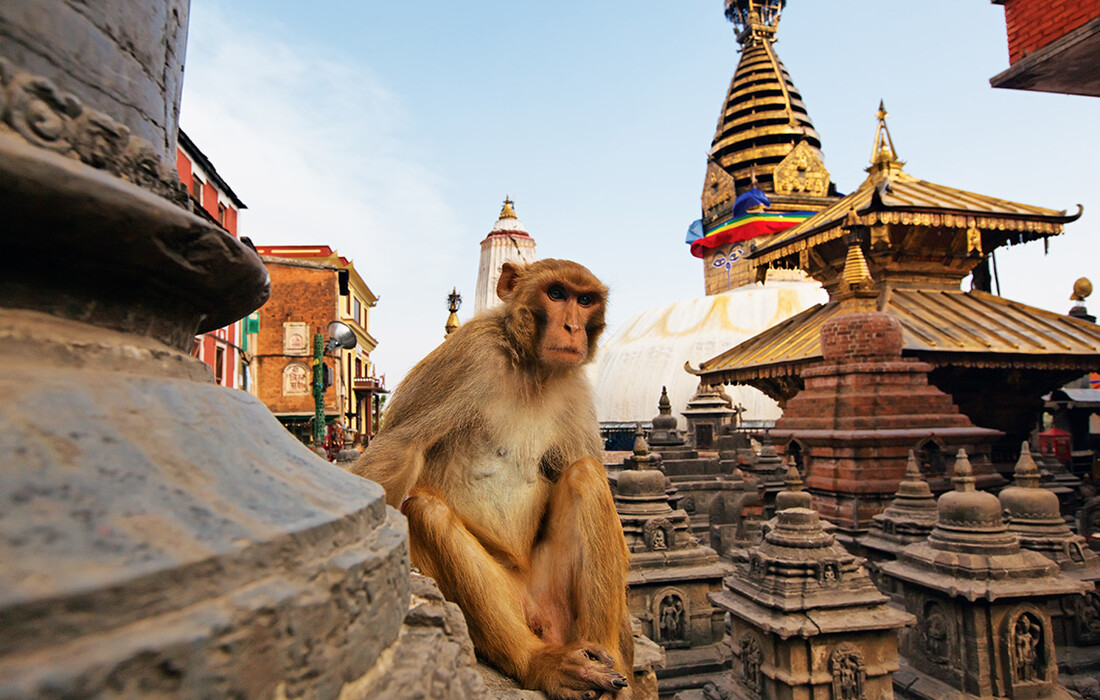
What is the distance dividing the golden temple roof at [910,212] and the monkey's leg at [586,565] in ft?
31.7

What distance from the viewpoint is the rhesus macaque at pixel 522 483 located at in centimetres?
187

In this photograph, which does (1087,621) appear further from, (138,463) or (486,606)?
(138,463)

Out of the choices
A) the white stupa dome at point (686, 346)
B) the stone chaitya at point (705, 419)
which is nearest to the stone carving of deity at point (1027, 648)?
the stone chaitya at point (705, 419)

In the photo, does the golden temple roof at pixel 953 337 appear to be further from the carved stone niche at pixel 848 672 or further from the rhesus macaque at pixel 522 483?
the rhesus macaque at pixel 522 483

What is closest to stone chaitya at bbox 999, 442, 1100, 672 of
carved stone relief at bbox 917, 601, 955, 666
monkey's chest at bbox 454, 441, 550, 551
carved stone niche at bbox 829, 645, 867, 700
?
carved stone relief at bbox 917, 601, 955, 666

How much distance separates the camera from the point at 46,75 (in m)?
0.80

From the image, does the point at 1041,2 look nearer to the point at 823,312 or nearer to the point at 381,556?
the point at 823,312

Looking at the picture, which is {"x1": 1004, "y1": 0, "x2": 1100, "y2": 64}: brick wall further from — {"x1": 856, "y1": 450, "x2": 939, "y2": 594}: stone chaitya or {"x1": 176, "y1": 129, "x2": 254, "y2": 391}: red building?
{"x1": 176, "y1": 129, "x2": 254, "y2": 391}: red building

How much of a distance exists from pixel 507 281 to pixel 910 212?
9.84 metres

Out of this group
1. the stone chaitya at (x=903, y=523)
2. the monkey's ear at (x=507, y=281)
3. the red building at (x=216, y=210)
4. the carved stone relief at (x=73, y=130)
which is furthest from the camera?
the red building at (x=216, y=210)

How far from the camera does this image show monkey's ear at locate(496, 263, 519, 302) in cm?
259

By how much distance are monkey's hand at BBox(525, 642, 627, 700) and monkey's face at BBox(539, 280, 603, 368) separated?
3.00ft

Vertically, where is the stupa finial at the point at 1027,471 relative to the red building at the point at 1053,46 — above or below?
below

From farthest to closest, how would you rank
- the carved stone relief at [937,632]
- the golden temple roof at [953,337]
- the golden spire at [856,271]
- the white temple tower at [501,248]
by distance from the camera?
the white temple tower at [501,248], the golden temple roof at [953,337], the golden spire at [856,271], the carved stone relief at [937,632]
